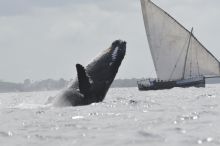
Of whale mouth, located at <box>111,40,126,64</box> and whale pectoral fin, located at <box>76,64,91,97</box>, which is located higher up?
whale mouth, located at <box>111,40,126,64</box>

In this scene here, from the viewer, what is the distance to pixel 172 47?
102812 millimetres

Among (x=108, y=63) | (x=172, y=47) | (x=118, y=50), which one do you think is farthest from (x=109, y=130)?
(x=172, y=47)

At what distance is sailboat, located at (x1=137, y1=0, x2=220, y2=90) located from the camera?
101250 mm

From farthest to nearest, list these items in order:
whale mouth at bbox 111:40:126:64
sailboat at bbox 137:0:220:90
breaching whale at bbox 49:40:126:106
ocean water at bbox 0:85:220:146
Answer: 1. sailboat at bbox 137:0:220:90
2. whale mouth at bbox 111:40:126:64
3. breaching whale at bbox 49:40:126:106
4. ocean water at bbox 0:85:220:146

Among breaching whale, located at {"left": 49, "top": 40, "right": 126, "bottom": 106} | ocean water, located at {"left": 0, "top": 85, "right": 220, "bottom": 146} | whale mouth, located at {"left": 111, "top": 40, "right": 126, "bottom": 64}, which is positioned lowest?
ocean water, located at {"left": 0, "top": 85, "right": 220, "bottom": 146}

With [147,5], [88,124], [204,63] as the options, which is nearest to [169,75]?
[204,63]

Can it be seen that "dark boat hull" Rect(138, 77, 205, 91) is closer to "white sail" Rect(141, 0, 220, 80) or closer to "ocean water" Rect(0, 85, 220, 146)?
"white sail" Rect(141, 0, 220, 80)

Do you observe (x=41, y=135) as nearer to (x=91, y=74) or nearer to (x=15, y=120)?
(x=15, y=120)

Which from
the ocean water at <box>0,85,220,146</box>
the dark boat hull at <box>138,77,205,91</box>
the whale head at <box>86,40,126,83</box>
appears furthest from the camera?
the dark boat hull at <box>138,77,205,91</box>

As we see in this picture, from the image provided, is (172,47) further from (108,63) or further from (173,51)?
(108,63)

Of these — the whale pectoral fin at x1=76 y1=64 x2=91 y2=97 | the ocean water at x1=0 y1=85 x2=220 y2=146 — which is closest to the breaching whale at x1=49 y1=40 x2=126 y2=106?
the whale pectoral fin at x1=76 y1=64 x2=91 y2=97

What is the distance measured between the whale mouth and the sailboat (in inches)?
2858

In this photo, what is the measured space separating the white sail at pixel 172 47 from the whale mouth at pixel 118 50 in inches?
2858

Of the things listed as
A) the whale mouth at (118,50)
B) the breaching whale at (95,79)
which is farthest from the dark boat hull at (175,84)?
the breaching whale at (95,79)
